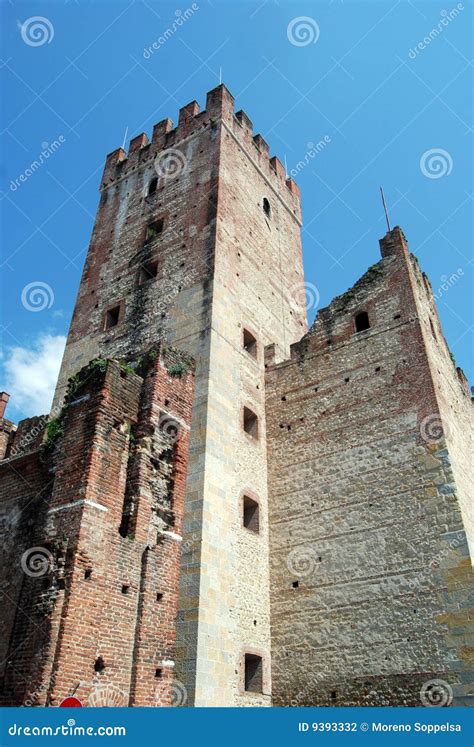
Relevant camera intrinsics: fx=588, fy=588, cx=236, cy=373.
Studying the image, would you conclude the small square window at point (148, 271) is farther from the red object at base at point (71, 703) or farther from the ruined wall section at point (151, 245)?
the red object at base at point (71, 703)

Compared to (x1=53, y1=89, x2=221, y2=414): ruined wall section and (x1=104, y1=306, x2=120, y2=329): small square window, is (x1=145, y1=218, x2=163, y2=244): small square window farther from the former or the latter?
(x1=104, y1=306, x2=120, y2=329): small square window

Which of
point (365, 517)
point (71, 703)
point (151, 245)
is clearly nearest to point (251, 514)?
point (365, 517)

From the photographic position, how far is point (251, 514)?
13.9 metres

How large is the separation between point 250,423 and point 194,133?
10.8 meters

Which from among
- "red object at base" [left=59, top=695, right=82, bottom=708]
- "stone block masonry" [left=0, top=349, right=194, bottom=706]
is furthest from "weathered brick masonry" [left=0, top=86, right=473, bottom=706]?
"red object at base" [left=59, top=695, right=82, bottom=708]

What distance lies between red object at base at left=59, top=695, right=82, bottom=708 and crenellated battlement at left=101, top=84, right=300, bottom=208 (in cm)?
1728

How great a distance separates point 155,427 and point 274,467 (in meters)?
4.38

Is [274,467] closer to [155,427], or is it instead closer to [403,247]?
[155,427]

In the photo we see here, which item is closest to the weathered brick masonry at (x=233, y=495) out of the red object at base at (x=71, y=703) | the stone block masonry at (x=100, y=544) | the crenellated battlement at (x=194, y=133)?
the stone block masonry at (x=100, y=544)

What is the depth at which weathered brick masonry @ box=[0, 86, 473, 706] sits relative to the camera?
958 cm

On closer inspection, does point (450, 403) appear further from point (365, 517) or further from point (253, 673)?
point (253, 673)

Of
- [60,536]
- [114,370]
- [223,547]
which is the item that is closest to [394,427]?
[223,547]

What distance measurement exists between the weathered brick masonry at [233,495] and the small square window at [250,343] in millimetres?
44

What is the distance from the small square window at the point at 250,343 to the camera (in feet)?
53.9
